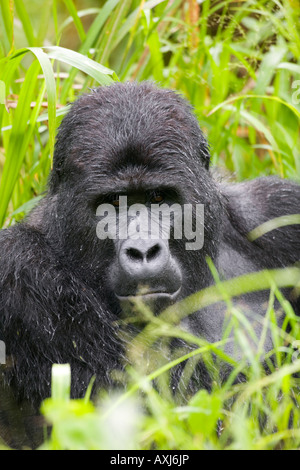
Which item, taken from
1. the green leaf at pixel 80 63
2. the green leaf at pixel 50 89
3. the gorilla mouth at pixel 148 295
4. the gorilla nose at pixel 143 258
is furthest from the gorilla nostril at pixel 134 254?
the green leaf at pixel 80 63

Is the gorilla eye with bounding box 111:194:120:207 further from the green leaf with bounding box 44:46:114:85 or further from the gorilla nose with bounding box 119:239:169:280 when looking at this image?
the green leaf with bounding box 44:46:114:85

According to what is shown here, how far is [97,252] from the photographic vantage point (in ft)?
11.3

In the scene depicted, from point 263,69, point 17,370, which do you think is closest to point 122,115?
point 17,370

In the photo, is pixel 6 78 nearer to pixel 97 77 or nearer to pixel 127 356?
pixel 97 77

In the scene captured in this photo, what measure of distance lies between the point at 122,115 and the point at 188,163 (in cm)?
37

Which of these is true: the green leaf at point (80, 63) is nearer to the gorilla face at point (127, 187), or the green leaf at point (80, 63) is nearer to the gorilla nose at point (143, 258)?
the gorilla face at point (127, 187)

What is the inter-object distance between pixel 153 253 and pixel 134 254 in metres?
0.08

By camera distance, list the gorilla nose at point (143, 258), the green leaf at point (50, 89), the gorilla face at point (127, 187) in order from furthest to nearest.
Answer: the green leaf at point (50, 89)
the gorilla face at point (127, 187)
the gorilla nose at point (143, 258)

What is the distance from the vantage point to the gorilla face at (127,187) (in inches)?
133

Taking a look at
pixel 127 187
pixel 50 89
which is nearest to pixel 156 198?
pixel 127 187

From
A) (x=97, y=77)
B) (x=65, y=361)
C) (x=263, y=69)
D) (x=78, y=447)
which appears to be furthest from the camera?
(x=263, y=69)

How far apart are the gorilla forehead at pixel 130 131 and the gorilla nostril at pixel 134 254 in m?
0.44

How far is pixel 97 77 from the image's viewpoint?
3771 millimetres

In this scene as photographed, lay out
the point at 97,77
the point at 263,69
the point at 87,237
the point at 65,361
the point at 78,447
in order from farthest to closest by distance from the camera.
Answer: the point at 263,69 < the point at 97,77 < the point at 87,237 < the point at 65,361 < the point at 78,447
